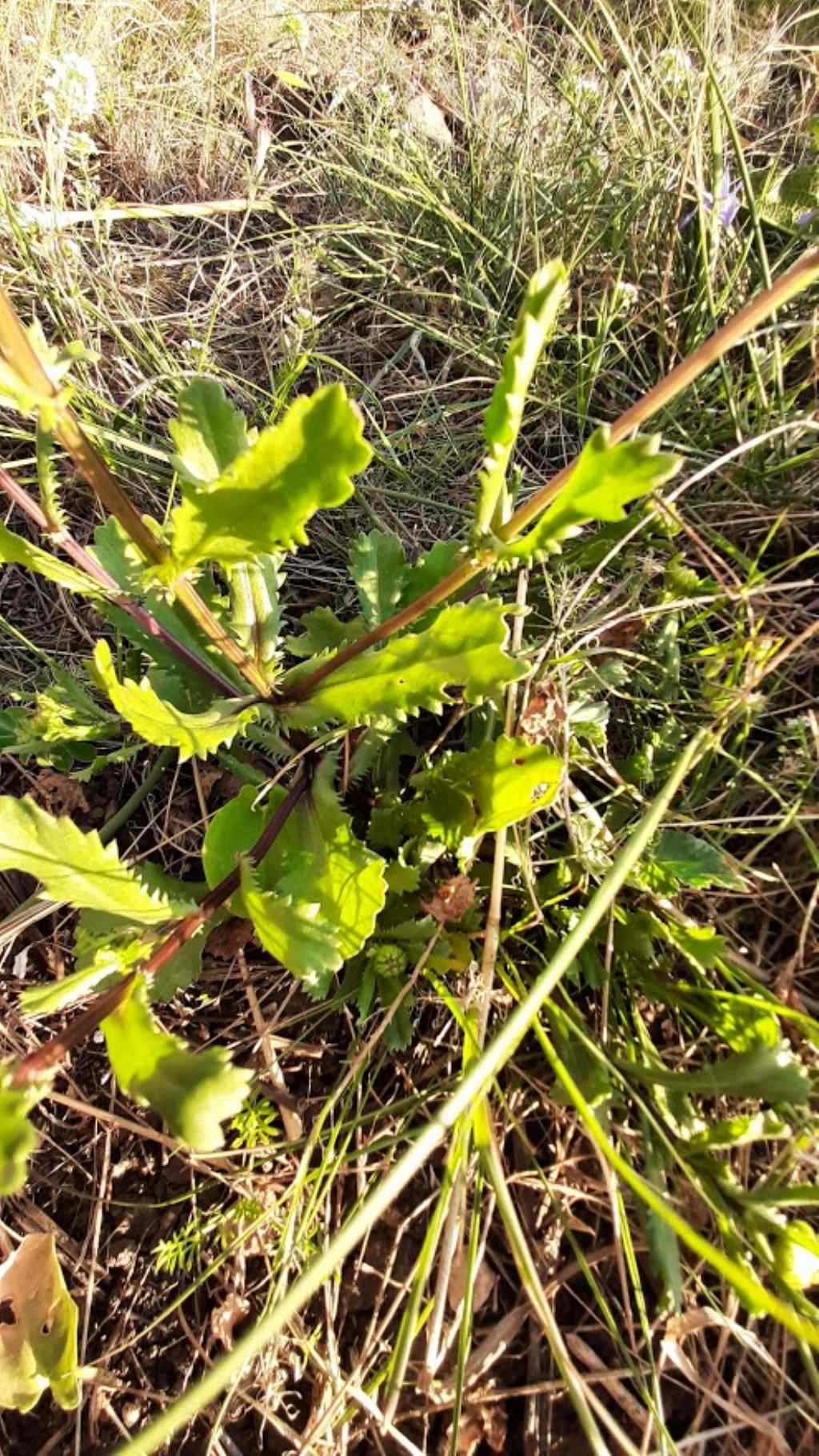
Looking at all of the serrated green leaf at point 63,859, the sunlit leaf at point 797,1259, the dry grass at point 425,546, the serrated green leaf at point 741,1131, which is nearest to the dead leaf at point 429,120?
the dry grass at point 425,546

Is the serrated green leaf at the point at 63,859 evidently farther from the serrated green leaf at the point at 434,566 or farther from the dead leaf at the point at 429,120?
the dead leaf at the point at 429,120

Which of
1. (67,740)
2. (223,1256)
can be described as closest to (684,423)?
(67,740)

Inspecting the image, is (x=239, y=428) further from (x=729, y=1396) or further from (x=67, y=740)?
(x=729, y=1396)

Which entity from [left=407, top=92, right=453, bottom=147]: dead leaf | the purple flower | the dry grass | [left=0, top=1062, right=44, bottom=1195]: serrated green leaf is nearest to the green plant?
[left=0, top=1062, right=44, bottom=1195]: serrated green leaf

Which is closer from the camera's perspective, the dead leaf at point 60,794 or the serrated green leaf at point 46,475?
the serrated green leaf at point 46,475

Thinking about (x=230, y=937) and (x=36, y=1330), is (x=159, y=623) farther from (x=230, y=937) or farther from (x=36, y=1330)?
(x=36, y=1330)

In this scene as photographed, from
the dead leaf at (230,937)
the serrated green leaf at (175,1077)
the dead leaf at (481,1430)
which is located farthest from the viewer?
the dead leaf at (230,937)

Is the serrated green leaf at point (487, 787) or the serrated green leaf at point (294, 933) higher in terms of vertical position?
the serrated green leaf at point (294, 933)

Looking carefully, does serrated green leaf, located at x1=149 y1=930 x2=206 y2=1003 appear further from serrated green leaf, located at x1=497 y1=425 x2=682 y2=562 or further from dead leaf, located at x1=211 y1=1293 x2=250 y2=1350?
serrated green leaf, located at x1=497 y1=425 x2=682 y2=562
